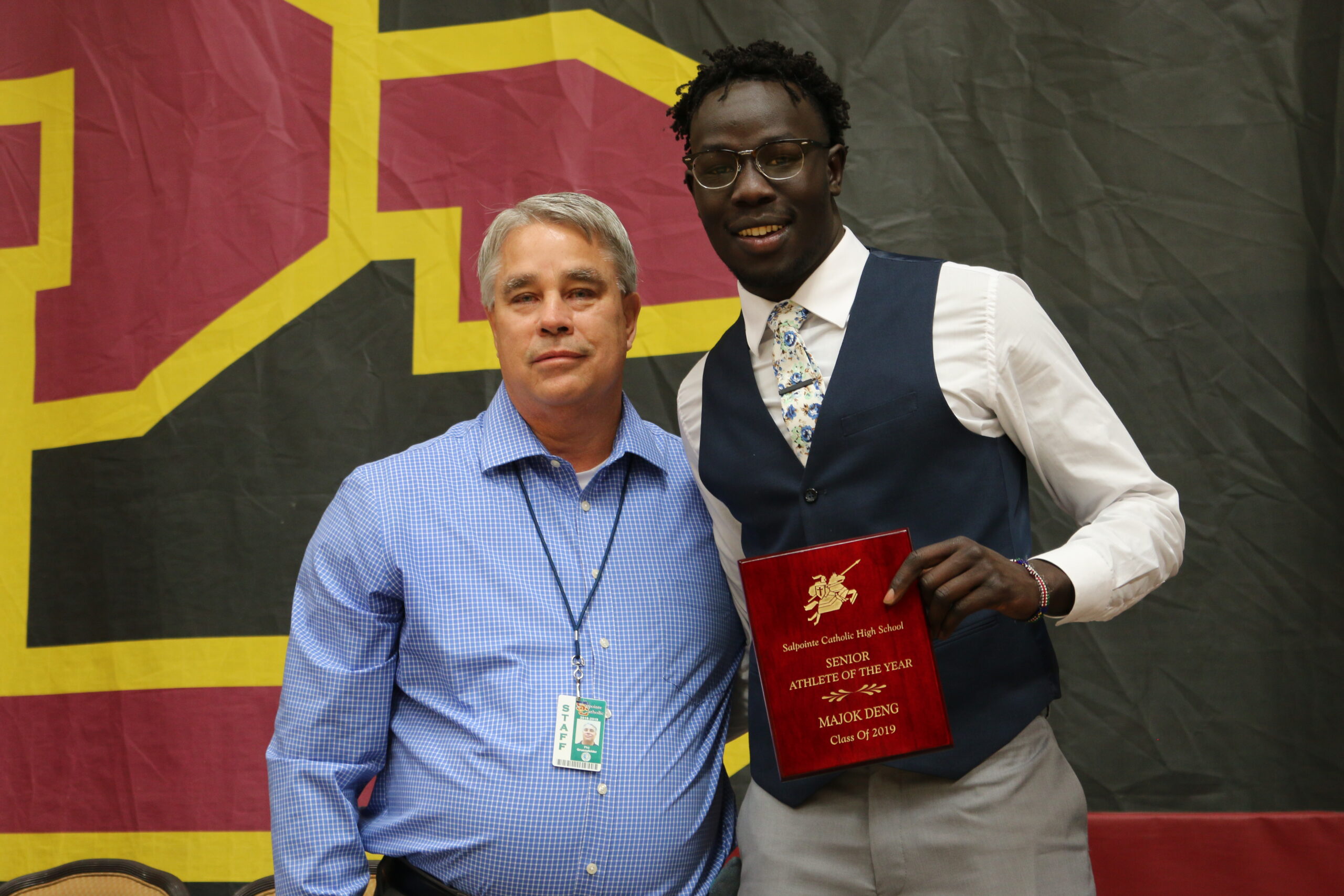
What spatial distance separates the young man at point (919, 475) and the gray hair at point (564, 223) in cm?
27

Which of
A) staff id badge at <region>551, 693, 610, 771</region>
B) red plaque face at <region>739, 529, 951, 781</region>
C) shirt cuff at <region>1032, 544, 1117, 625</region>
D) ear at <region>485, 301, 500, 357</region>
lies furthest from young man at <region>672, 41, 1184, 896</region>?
ear at <region>485, 301, 500, 357</region>

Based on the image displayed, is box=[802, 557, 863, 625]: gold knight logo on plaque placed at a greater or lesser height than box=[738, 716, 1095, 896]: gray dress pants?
greater

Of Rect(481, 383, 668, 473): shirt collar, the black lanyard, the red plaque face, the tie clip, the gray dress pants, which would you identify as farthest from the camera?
Rect(481, 383, 668, 473): shirt collar

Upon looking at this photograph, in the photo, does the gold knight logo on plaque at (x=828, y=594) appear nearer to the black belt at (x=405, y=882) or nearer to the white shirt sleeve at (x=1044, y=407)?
the white shirt sleeve at (x=1044, y=407)

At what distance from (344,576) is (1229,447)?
1.66 metres

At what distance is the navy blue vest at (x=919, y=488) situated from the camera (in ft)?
4.34

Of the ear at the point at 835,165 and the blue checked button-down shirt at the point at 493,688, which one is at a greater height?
the ear at the point at 835,165

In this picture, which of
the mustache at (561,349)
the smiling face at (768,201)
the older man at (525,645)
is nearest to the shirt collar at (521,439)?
the older man at (525,645)

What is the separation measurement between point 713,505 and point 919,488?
1.30 feet

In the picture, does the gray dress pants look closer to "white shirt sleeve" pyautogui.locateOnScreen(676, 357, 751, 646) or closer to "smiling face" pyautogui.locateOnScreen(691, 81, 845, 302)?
"white shirt sleeve" pyautogui.locateOnScreen(676, 357, 751, 646)

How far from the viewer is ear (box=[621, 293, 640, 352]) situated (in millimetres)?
1739

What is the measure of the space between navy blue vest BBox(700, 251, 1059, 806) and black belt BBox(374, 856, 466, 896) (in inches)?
20.3

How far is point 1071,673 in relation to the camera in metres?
2.10

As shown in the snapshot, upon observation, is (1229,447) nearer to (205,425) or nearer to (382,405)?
(382,405)
